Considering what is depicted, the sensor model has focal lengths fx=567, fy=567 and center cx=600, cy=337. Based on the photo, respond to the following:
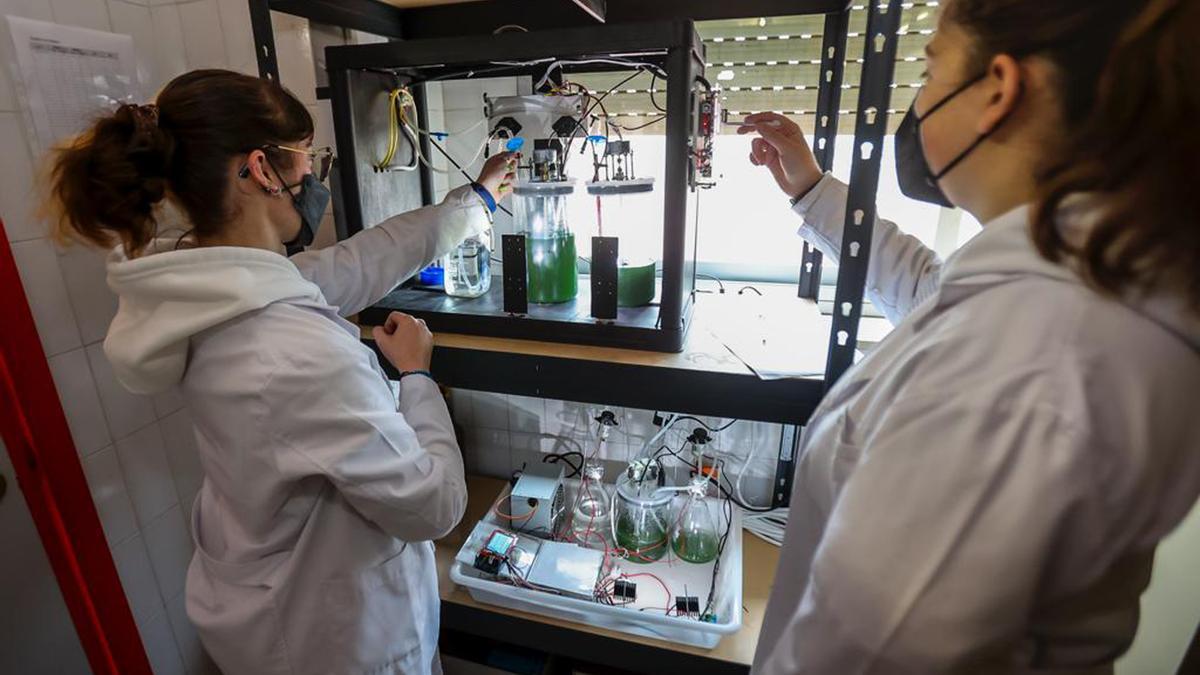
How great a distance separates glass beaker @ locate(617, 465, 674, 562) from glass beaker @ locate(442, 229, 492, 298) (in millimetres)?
578

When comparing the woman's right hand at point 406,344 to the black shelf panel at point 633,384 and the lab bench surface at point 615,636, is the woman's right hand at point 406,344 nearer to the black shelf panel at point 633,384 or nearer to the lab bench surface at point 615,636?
the black shelf panel at point 633,384

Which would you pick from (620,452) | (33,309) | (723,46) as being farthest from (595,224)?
(33,309)

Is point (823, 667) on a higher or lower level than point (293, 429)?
lower

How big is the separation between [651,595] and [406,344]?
0.71m

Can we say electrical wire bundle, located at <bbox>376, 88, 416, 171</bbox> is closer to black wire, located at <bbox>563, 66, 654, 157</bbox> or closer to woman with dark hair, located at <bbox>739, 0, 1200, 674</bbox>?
black wire, located at <bbox>563, 66, 654, 157</bbox>

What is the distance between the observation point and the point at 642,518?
1.31 m

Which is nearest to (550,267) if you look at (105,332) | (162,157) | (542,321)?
(542,321)

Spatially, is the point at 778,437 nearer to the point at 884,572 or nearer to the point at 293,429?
the point at 884,572

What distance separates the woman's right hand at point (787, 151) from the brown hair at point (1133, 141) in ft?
1.81

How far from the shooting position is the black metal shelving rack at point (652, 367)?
73 cm

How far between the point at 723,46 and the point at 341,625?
1.34 meters

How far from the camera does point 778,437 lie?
138 centimetres

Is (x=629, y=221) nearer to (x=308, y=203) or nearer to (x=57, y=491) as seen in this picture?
(x=308, y=203)

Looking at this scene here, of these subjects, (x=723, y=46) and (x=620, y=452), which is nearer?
(x=723, y=46)
